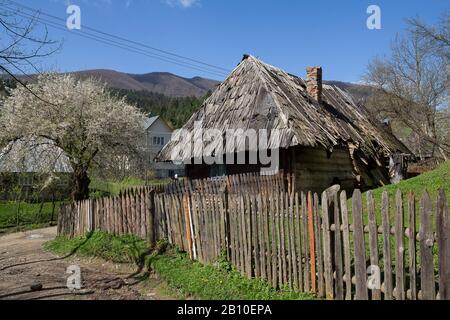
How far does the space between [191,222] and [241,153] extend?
650cm

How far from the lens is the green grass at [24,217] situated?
22297 mm

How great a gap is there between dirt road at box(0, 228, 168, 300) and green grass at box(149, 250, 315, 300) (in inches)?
15.0

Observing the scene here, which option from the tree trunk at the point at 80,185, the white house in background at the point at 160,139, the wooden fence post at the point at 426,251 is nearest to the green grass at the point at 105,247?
the tree trunk at the point at 80,185

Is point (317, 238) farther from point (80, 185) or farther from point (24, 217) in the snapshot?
point (24, 217)

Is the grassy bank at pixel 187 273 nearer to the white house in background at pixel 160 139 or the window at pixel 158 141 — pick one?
the white house in background at pixel 160 139

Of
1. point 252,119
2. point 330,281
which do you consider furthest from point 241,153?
point 330,281

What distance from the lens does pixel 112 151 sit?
2028cm

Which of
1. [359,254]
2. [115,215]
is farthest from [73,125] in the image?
[359,254]

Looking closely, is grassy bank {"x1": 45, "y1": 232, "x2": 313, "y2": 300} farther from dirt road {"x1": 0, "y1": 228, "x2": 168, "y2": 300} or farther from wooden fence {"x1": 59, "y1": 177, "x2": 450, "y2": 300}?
dirt road {"x1": 0, "y1": 228, "x2": 168, "y2": 300}

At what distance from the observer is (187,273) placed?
7254mm

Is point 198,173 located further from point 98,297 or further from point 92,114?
point 98,297

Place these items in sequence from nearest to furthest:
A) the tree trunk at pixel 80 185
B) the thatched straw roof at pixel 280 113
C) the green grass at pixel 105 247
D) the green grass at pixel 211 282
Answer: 1. the green grass at pixel 211 282
2. the green grass at pixel 105 247
3. the thatched straw roof at pixel 280 113
4. the tree trunk at pixel 80 185

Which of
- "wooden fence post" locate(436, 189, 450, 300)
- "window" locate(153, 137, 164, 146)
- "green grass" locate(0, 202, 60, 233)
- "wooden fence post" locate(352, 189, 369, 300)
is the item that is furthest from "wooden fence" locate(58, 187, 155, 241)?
"window" locate(153, 137, 164, 146)

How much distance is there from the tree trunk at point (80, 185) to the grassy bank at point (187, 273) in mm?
6250
